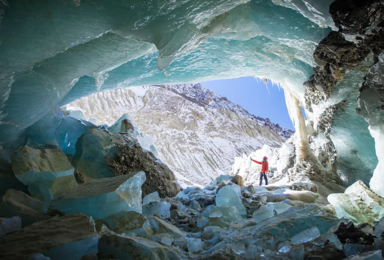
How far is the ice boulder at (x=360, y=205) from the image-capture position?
8.64 ft

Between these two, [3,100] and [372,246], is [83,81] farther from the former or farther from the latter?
[372,246]

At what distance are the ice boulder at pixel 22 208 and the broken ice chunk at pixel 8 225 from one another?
0.80 feet

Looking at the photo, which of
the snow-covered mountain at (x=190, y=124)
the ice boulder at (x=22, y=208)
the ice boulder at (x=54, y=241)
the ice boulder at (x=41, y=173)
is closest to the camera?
the ice boulder at (x=54, y=241)

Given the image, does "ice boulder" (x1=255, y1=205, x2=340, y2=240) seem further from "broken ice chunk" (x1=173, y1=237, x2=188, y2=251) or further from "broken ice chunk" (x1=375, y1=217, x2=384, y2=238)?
"broken ice chunk" (x1=173, y1=237, x2=188, y2=251)

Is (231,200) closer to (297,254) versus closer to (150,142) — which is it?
(297,254)

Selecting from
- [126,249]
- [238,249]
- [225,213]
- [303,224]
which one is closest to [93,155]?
[225,213]

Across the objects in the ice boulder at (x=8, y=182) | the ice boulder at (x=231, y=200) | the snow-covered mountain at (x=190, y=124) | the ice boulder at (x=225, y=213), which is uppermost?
the ice boulder at (x=8, y=182)

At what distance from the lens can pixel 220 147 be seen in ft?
61.0

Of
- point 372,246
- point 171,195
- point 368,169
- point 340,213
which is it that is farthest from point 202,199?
point 368,169

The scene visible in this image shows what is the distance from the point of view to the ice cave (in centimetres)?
130

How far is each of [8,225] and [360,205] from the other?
3456 millimetres

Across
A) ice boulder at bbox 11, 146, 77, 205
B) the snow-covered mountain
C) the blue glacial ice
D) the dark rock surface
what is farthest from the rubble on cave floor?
the snow-covered mountain

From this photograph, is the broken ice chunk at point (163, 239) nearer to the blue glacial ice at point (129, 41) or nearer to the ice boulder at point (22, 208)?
the ice boulder at point (22, 208)

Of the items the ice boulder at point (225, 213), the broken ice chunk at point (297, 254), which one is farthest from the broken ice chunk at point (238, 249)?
the ice boulder at point (225, 213)
